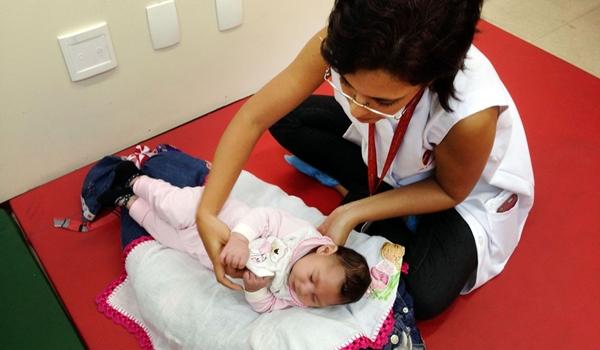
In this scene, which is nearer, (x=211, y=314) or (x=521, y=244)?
(x=211, y=314)

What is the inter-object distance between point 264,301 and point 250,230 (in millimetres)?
177

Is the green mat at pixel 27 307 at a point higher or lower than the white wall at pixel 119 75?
lower

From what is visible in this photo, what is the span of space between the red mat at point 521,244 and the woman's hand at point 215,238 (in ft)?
1.22

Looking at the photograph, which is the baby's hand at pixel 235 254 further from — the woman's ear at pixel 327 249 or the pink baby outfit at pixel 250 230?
the woman's ear at pixel 327 249

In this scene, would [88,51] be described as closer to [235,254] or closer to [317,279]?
[235,254]

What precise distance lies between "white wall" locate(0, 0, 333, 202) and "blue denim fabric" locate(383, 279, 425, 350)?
1.03m

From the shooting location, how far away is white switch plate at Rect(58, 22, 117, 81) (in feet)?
4.50

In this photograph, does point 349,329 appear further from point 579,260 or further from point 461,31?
point 579,260

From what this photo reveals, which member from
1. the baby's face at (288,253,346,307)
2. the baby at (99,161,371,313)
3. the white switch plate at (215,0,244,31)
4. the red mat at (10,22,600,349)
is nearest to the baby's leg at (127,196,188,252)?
the baby at (99,161,371,313)

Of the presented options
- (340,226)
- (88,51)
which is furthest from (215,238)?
(88,51)

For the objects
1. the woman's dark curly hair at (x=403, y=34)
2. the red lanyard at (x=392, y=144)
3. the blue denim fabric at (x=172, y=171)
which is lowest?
the blue denim fabric at (x=172, y=171)

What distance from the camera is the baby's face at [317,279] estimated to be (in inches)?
42.8

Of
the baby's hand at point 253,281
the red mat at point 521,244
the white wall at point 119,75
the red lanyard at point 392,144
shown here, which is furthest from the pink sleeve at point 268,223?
the white wall at point 119,75

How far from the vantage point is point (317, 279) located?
3.62 ft
